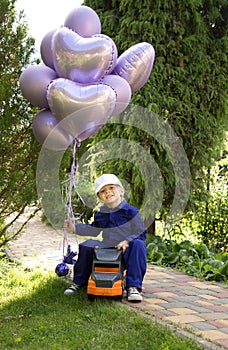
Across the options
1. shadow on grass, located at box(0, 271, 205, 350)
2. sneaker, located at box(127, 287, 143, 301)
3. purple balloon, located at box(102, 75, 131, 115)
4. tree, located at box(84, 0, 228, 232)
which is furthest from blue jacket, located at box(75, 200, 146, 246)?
tree, located at box(84, 0, 228, 232)

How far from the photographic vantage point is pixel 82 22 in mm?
3342

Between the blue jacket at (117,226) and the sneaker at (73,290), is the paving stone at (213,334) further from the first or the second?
the sneaker at (73,290)

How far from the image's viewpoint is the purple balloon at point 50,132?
10.7 ft

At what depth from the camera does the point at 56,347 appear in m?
2.41

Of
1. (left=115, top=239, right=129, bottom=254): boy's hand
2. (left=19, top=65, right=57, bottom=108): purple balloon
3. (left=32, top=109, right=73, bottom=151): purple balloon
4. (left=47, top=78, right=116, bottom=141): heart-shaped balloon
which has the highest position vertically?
(left=19, top=65, right=57, bottom=108): purple balloon

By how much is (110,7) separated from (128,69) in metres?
2.86

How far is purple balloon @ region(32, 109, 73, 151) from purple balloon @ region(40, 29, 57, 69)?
0.39m

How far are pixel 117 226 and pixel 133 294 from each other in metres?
0.49

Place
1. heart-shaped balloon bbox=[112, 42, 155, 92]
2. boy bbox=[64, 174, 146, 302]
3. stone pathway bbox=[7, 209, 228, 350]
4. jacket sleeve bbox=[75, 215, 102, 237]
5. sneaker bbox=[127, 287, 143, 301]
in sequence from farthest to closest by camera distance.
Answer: heart-shaped balloon bbox=[112, 42, 155, 92], jacket sleeve bbox=[75, 215, 102, 237], boy bbox=[64, 174, 146, 302], sneaker bbox=[127, 287, 143, 301], stone pathway bbox=[7, 209, 228, 350]

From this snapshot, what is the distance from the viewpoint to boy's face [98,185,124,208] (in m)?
3.34

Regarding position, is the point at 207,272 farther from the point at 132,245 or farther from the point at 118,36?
the point at 118,36

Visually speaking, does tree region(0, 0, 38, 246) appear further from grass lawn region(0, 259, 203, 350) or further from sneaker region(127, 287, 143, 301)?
sneaker region(127, 287, 143, 301)

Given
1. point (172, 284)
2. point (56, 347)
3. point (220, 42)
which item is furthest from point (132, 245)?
point (220, 42)

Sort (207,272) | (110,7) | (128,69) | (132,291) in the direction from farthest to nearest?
1. (110,7)
2. (207,272)
3. (128,69)
4. (132,291)
